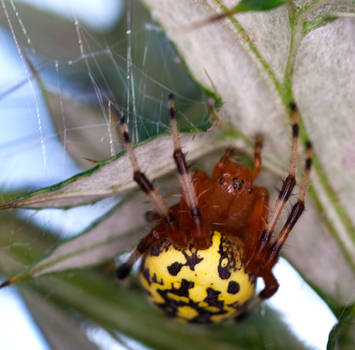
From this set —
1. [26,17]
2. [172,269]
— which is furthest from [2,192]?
[26,17]

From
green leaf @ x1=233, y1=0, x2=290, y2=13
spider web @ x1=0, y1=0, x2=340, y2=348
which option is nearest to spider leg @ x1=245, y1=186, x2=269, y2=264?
spider web @ x1=0, y1=0, x2=340, y2=348

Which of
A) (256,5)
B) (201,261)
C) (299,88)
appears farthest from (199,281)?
(256,5)

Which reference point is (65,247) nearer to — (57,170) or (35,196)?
(35,196)

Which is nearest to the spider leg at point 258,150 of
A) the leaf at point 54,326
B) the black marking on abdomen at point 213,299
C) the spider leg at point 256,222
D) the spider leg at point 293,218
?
the spider leg at point 293,218

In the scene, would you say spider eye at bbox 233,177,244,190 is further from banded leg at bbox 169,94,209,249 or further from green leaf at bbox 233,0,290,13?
green leaf at bbox 233,0,290,13

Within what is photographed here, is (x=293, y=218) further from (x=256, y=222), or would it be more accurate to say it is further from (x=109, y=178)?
(x=109, y=178)

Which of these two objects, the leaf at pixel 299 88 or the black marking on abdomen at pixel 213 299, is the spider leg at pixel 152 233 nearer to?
the black marking on abdomen at pixel 213 299
